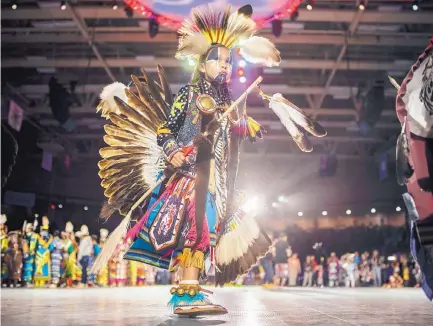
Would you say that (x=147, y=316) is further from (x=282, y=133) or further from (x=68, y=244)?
(x=282, y=133)

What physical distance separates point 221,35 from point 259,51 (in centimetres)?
25

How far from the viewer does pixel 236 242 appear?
2789 millimetres

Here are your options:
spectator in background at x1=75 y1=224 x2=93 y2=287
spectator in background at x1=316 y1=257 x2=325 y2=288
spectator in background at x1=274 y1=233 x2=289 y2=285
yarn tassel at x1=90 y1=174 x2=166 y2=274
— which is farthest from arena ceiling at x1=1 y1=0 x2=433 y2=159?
yarn tassel at x1=90 y1=174 x2=166 y2=274

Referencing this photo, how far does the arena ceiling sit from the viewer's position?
332 inches

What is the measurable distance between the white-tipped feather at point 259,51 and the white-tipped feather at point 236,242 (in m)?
0.98

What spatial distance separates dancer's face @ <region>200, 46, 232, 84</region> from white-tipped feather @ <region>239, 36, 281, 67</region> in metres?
0.13

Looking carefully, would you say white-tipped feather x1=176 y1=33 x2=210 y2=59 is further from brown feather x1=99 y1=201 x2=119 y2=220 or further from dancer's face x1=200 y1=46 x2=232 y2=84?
brown feather x1=99 y1=201 x2=119 y2=220

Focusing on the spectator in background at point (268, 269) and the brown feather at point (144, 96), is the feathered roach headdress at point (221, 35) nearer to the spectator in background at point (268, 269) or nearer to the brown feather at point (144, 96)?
the brown feather at point (144, 96)

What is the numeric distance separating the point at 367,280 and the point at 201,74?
1224cm

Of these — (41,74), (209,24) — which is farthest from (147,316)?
(41,74)

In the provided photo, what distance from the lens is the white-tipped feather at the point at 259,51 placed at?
2867 millimetres

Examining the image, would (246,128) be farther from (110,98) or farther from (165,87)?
(110,98)

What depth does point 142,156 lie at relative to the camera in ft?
9.57

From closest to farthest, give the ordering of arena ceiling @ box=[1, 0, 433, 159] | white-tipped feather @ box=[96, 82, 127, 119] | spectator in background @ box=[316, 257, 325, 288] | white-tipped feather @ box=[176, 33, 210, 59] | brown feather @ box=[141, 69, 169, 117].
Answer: white-tipped feather @ box=[176, 33, 210, 59] → brown feather @ box=[141, 69, 169, 117] → white-tipped feather @ box=[96, 82, 127, 119] → arena ceiling @ box=[1, 0, 433, 159] → spectator in background @ box=[316, 257, 325, 288]
